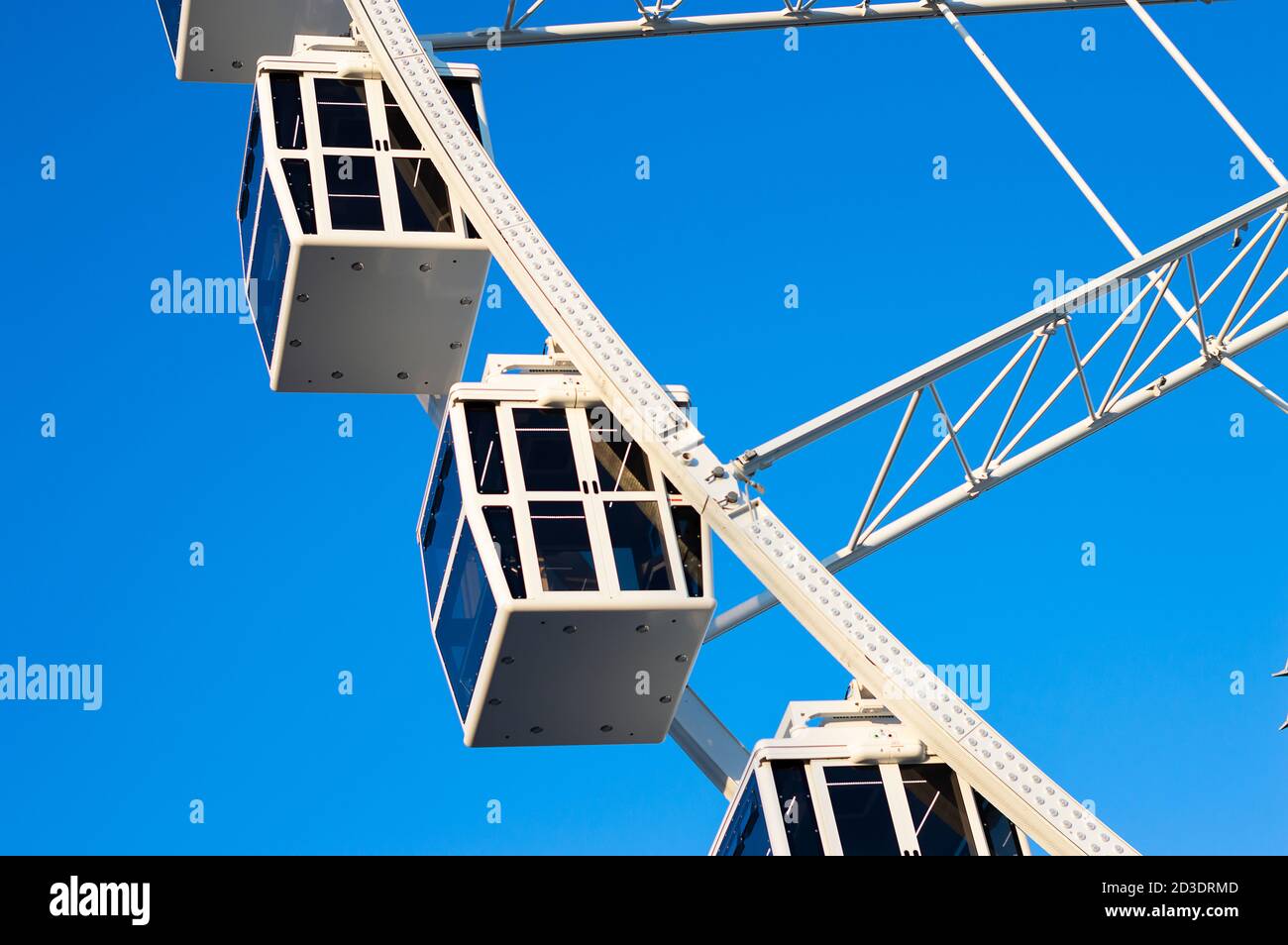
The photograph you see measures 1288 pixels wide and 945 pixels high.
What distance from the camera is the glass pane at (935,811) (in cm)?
2394

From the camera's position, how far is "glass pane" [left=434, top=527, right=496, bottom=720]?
24703 mm

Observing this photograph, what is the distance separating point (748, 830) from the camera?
80.5 ft

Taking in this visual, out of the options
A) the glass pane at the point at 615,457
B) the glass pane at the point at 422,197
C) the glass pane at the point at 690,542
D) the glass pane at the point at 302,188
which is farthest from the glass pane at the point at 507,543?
the glass pane at the point at 302,188

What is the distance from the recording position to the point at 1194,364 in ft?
104

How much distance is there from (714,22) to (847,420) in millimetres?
9225

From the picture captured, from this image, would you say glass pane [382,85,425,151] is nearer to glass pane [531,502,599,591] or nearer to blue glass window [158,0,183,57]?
glass pane [531,502,599,591]

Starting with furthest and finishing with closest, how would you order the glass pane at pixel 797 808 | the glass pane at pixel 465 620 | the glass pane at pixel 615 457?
the glass pane at pixel 615 457 < the glass pane at pixel 465 620 < the glass pane at pixel 797 808

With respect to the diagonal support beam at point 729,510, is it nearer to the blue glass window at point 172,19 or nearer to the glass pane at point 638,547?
the glass pane at point 638,547

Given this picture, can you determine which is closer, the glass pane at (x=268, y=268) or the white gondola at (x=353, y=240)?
the white gondola at (x=353, y=240)

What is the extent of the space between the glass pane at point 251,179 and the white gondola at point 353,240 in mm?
52

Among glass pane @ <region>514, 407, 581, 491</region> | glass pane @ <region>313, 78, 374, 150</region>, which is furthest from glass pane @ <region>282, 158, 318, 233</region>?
glass pane @ <region>514, 407, 581, 491</region>
